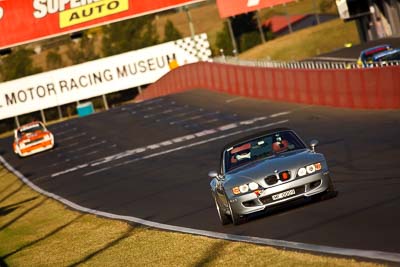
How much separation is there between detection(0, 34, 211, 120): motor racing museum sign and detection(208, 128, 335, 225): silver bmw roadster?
209 feet

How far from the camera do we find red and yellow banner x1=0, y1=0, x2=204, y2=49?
165ft

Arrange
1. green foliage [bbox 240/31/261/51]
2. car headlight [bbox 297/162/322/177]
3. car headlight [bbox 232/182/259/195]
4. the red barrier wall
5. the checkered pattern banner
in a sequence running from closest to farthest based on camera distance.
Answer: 1. car headlight [bbox 297/162/322/177]
2. car headlight [bbox 232/182/259/195]
3. the red barrier wall
4. the checkered pattern banner
5. green foliage [bbox 240/31/261/51]

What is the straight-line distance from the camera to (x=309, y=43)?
301 ft

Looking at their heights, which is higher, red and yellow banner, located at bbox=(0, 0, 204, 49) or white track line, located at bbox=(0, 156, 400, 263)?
red and yellow banner, located at bbox=(0, 0, 204, 49)

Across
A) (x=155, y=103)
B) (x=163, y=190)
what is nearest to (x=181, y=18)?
(x=155, y=103)

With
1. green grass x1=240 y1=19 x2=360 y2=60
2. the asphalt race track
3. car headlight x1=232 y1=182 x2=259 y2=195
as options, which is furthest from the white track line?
Result: green grass x1=240 y1=19 x2=360 y2=60

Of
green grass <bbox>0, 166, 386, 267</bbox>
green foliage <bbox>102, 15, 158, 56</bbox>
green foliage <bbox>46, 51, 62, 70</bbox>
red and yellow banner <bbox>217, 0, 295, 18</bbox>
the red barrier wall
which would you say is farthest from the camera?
green foliage <bbox>46, 51, 62, 70</bbox>

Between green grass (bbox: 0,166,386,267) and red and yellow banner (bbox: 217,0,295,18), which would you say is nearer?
green grass (bbox: 0,166,386,267)

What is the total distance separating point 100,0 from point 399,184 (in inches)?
1441

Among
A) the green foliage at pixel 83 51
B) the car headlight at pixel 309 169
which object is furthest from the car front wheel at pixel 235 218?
the green foliage at pixel 83 51

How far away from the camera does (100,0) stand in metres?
50.4

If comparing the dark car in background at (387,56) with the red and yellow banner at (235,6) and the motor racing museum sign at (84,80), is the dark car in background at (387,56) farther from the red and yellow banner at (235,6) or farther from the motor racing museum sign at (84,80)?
the motor racing museum sign at (84,80)

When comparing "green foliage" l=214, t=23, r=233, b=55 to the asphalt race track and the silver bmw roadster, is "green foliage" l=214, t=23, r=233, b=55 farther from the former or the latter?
the silver bmw roadster

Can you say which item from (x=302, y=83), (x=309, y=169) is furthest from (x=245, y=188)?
(x=302, y=83)
